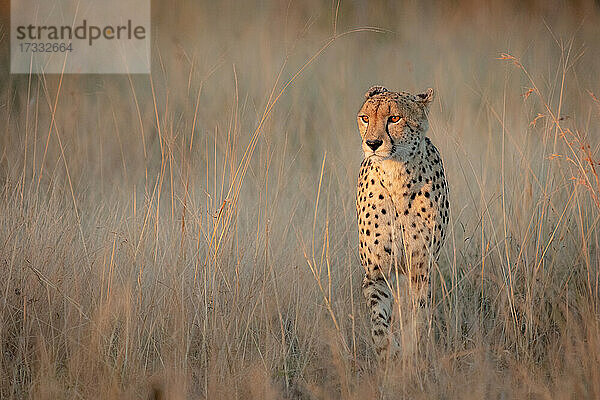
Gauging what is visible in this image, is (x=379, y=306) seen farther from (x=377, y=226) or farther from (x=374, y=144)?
(x=374, y=144)

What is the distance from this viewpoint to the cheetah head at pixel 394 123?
269cm

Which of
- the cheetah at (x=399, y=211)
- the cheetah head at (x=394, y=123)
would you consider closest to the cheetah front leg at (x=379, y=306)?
the cheetah at (x=399, y=211)

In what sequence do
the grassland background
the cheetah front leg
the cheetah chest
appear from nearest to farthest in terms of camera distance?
1. the grassland background
2. the cheetah front leg
3. the cheetah chest

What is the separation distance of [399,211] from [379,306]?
351mm

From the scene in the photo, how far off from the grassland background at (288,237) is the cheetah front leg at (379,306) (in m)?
0.05

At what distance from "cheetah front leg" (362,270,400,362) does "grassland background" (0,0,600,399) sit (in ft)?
0.15

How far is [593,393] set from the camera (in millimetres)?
2236

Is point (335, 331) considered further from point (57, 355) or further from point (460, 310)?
point (57, 355)

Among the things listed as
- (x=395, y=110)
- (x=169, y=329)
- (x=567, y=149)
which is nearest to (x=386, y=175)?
(x=395, y=110)

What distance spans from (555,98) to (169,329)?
10.8 feet

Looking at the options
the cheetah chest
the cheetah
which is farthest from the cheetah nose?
the cheetah chest

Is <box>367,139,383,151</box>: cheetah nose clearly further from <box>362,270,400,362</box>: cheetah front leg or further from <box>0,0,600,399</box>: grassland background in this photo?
<box>362,270,400,362</box>: cheetah front leg

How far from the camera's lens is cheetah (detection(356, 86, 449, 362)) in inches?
110

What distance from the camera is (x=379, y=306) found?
9.32ft
